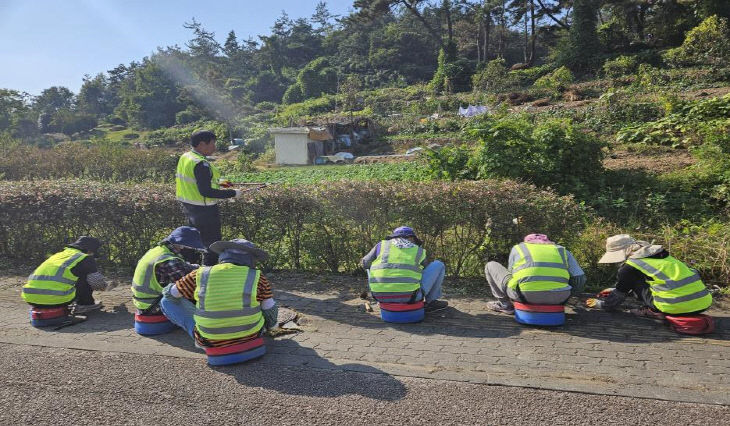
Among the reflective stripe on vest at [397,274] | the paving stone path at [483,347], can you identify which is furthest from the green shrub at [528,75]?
the reflective stripe on vest at [397,274]

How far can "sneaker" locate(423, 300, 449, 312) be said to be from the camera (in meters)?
5.45

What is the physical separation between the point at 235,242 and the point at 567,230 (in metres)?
3.99

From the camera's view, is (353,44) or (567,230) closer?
(567,230)

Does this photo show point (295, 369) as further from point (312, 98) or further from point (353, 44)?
point (353, 44)

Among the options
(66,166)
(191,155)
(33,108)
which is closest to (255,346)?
(191,155)

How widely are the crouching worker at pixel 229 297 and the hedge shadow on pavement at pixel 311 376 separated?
0.28 m

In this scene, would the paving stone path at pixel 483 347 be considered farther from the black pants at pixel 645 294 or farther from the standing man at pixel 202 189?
the standing man at pixel 202 189

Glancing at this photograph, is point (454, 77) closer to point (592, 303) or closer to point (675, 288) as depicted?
point (592, 303)

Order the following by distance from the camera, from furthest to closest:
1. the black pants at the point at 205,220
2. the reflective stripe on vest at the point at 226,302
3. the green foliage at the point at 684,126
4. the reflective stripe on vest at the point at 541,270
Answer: the green foliage at the point at 684,126 < the black pants at the point at 205,220 < the reflective stripe on vest at the point at 541,270 < the reflective stripe on vest at the point at 226,302

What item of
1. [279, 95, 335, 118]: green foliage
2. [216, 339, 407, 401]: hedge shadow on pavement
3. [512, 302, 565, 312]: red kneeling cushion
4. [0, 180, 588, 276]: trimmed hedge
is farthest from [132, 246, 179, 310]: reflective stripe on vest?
[279, 95, 335, 118]: green foliage

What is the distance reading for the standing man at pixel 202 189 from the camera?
5797 mm

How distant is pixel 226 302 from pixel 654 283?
157 inches

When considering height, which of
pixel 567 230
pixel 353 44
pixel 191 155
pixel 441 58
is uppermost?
pixel 353 44

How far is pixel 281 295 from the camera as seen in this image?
247 inches
